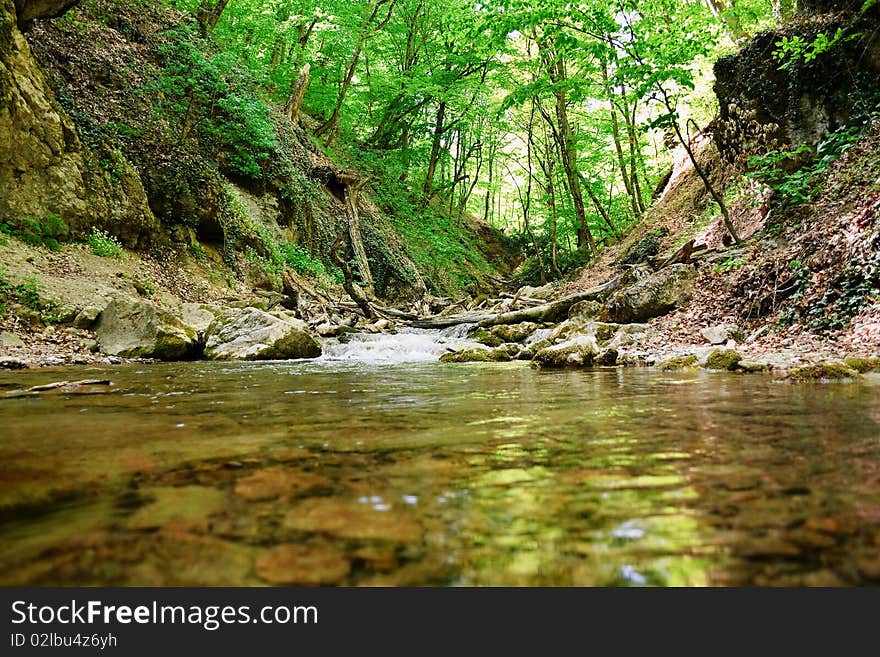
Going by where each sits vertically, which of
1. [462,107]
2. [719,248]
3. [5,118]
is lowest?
[719,248]

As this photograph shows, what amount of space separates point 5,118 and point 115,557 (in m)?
11.3

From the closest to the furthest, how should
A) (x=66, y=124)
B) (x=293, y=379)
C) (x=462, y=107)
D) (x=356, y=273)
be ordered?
1. (x=293, y=379)
2. (x=66, y=124)
3. (x=356, y=273)
4. (x=462, y=107)

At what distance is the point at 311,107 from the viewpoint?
24.6 metres

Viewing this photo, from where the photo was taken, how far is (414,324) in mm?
13656

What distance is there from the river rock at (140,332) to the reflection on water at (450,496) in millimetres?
5196

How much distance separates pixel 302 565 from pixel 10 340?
8130mm

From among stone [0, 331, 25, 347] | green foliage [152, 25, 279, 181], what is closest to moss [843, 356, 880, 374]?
stone [0, 331, 25, 347]

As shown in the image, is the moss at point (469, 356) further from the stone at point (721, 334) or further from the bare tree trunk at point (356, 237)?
the bare tree trunk at point (356, 237)

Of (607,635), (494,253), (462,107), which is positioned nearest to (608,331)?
(607,635)

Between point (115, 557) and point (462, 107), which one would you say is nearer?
point (115, 557)

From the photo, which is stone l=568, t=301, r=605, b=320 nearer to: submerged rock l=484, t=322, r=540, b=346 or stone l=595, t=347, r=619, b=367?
submerged rock l=484, t=322, r=540, b=346

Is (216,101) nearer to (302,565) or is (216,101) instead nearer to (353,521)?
(353,521)

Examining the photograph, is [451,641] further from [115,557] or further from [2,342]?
[2,342]

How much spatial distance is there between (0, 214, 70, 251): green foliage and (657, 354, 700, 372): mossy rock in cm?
1052
